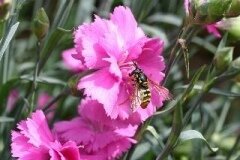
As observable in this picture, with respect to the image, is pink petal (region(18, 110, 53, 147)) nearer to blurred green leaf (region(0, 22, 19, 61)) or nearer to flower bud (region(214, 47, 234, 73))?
blurred green leaf (region(0, 22, 19, 61))

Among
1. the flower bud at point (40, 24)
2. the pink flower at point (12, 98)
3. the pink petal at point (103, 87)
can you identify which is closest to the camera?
the pink petal at point (103, 87)

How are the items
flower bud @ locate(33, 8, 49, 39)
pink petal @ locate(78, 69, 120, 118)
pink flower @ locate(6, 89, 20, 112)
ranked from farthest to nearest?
pink flower @ locate(6, 89, 20, 112) → flower bud @ locate(33, 8, 49, 39) → pink petal @ locate(78, 69, 120, 118)

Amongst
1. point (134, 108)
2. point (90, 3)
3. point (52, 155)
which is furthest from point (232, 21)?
point (90, 3)

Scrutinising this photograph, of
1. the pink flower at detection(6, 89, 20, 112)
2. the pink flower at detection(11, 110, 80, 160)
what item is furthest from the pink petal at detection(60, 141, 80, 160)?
the pink flower at detection(6, 89, 20, 112)

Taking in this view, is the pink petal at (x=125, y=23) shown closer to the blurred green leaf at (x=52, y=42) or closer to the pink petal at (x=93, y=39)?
the pink petal at (x=93, y=39)

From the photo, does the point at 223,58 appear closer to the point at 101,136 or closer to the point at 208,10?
the point at 208,10

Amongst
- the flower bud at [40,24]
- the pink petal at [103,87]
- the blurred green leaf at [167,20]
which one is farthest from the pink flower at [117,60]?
the blurred green leaf at [167,20]

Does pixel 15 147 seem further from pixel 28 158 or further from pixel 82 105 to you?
pixel 82 105
